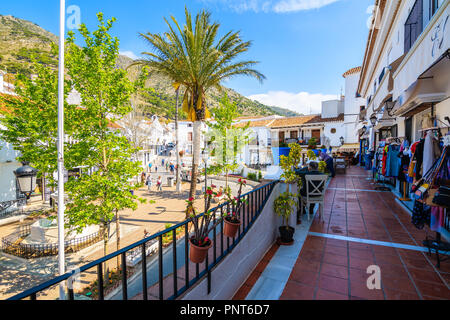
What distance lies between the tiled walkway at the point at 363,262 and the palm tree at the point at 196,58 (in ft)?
20.9

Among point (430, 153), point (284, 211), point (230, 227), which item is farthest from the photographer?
point (284, 211)

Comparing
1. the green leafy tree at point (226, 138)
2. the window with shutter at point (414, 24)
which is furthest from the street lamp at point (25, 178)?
the window with shutter at point (414, 24)

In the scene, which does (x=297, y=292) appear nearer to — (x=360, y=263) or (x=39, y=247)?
(x=360, y=263)

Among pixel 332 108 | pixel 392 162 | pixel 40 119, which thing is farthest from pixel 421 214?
pixel 332 108

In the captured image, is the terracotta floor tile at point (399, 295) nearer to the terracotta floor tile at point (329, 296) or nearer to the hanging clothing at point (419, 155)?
the terracotta floor tile at point (329, 296)

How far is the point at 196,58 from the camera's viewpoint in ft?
28.9

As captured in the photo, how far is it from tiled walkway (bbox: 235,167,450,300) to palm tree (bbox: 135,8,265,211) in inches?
251

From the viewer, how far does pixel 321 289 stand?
9.87 ft

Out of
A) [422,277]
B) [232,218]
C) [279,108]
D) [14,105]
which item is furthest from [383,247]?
[279,108]

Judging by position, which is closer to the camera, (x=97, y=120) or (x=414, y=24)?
(x=97, y=120)

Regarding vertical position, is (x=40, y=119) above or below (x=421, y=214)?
above

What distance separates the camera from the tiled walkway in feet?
9.57

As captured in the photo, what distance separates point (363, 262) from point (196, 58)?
28.4ft

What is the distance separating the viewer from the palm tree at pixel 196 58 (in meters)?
8.84
